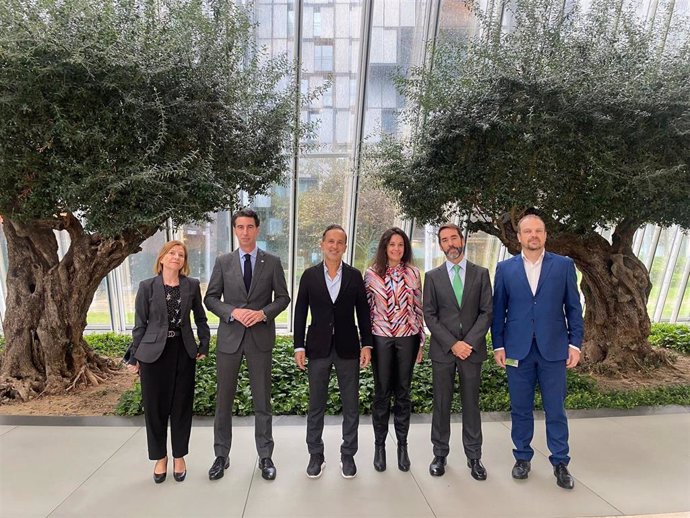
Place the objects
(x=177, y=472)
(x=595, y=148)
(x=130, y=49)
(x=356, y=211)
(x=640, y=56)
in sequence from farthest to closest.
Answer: (x=356, y=211) < (x=640, y=56) < (x=595, y=148) < (x=130, y=49) < (x=177, y=472)

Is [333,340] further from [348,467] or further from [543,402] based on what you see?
[543,402]

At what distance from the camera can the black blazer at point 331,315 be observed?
317 centimetres

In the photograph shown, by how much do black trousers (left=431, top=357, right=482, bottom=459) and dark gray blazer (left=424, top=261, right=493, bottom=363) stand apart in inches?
3.1

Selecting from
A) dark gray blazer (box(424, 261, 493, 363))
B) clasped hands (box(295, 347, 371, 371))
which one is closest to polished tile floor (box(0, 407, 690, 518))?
clasped hands (box(295, 347, 371, 371))

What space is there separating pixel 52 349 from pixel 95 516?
319 cm

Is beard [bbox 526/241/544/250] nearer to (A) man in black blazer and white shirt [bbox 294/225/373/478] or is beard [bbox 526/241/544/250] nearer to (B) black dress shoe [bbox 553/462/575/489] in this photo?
(A) man in black blazer and white shirt [bbox 294/225/373/478]

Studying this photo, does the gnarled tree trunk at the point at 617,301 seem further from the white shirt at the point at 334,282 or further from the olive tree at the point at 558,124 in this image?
the white shirt at the point at 334,282

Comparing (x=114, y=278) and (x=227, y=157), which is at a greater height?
(x=227, y=157)

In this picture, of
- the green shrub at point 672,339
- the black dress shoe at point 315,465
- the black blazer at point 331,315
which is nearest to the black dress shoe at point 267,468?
the black dress shoe at point 315,465

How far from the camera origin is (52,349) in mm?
5230

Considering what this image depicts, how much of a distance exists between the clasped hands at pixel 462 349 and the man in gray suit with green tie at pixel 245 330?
1289 millimetres

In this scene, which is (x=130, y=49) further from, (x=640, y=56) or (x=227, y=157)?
(x=640, y=56)

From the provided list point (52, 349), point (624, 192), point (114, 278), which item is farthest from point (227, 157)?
point (114, 278)

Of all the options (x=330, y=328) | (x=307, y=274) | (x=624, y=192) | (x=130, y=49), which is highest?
(x=130, y=49)
